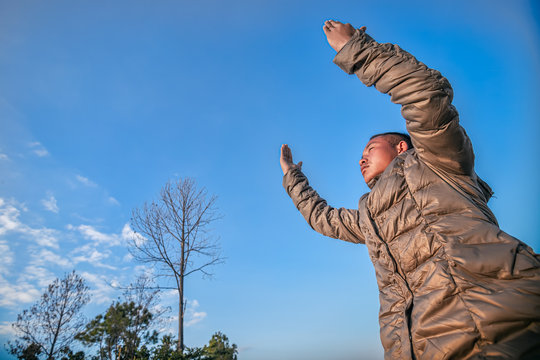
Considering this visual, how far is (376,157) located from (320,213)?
66 cm

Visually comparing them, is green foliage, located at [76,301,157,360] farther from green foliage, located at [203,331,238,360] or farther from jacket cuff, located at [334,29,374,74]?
jacket cuff, located at [334,29,374,74]

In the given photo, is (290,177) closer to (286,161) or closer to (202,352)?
(286,161)

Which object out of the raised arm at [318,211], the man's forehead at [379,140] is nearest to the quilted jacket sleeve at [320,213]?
the raised arm at [318,211]

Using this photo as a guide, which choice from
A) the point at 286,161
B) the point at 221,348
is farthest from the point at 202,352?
the point at 286,161

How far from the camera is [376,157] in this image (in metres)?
2.23

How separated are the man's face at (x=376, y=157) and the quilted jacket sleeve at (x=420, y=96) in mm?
557

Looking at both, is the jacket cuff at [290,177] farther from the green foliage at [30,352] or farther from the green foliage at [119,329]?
the green foliage at [30,352]

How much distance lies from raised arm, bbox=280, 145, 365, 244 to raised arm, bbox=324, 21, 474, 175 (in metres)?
0.89

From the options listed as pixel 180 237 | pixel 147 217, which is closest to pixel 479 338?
pixel 180 237

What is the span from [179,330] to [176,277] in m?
1.44

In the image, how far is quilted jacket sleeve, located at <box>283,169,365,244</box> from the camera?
2.37m

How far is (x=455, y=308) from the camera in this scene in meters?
1.26

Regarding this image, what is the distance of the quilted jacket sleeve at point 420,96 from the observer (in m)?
1.47

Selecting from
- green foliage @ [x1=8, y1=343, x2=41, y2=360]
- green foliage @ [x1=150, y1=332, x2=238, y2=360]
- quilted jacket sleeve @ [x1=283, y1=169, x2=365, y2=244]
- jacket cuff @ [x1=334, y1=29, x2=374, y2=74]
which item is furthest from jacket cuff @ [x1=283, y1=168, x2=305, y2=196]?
green foliage @ [x1=8, y1=343, x2=41, y2=360]
